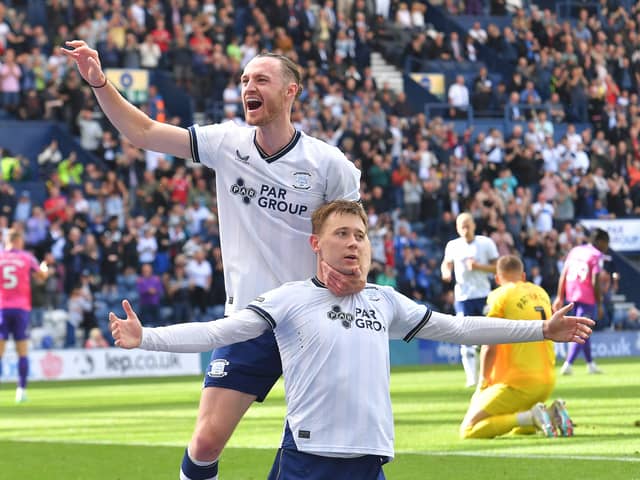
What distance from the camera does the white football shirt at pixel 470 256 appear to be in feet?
70.5

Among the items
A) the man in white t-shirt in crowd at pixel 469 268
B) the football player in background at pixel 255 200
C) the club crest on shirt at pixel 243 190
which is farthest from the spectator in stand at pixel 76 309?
the club crest on shirt at pixel 243 190

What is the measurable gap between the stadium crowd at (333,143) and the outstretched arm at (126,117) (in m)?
20.6

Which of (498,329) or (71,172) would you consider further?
(71,172)

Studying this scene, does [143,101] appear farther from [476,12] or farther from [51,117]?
[476,12]

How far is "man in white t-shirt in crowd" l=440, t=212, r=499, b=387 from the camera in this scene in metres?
21.4

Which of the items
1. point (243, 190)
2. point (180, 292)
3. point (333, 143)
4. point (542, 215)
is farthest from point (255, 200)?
point (542, 215)

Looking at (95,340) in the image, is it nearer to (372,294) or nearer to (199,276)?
(199,276)

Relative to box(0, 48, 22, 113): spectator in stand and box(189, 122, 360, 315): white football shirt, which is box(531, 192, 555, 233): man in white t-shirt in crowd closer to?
box(0, 48, 22, 113): spectator in stand

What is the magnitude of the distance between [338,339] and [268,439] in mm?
7916

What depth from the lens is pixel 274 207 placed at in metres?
8.02

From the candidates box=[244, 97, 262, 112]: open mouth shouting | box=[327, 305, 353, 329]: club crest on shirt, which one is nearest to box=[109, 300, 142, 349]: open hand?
box=[327, 305, 353, 329]: club crest on shirt

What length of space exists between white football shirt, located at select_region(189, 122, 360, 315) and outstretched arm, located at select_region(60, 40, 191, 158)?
0.10m

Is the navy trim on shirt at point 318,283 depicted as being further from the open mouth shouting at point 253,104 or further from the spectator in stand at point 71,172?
the spectator in stand at point 71,172

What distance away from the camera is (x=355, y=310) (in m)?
6.79
